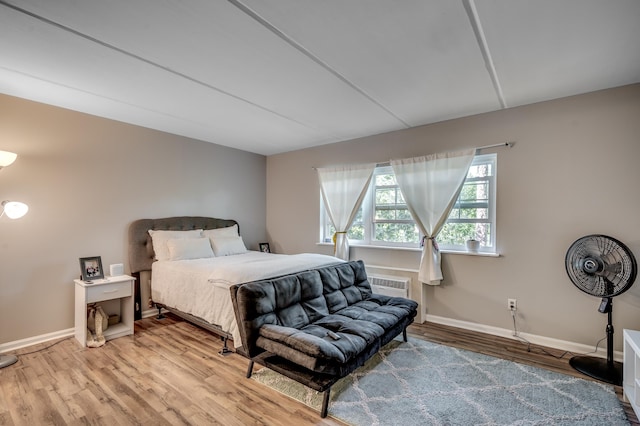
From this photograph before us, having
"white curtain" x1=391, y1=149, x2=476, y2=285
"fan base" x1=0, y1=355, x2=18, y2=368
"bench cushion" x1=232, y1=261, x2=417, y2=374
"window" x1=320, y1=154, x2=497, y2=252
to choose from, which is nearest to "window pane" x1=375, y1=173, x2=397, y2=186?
"window" x1=320, y1=154, x2=497, y2=252

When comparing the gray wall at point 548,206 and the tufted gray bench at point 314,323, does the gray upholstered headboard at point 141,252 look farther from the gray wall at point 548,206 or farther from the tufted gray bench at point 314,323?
the gray wall at point 548,206

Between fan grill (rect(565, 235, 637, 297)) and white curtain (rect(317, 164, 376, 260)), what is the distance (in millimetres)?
2332

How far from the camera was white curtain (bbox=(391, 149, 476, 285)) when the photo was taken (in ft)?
11.2

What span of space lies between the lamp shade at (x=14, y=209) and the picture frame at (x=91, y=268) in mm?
697

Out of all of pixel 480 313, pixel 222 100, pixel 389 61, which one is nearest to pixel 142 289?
pixel 222 100

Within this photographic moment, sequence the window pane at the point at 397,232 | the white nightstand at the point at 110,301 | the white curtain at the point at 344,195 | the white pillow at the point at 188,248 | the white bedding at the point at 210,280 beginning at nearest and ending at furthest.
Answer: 1. the white bedding at the point at 210,280
2. the white nightstand at the point at 110,301
3. the white pillow at the point at 188,248
4. the window pane at the point at 397,232
5. the white curtain at the point at 344,195

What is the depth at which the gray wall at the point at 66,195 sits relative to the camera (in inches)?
113

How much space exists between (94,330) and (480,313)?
404cm

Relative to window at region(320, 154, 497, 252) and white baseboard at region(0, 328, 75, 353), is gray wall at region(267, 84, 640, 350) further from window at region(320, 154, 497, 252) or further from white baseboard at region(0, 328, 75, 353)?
white baseboard at region(0, 328, 75, 353)

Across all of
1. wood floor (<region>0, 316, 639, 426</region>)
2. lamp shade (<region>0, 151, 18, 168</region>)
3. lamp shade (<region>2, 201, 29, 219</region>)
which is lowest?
wood floor (<region>0, 316, 639, 426</region>)

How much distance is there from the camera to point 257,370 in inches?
97.5

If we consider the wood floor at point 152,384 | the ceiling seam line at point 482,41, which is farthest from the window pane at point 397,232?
the ceiling seam line at point 482,41

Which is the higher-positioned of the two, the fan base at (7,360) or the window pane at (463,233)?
the window pane at (463,233)

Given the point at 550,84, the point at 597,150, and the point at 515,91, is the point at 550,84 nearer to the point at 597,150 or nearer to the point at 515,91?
the point at 515,91
